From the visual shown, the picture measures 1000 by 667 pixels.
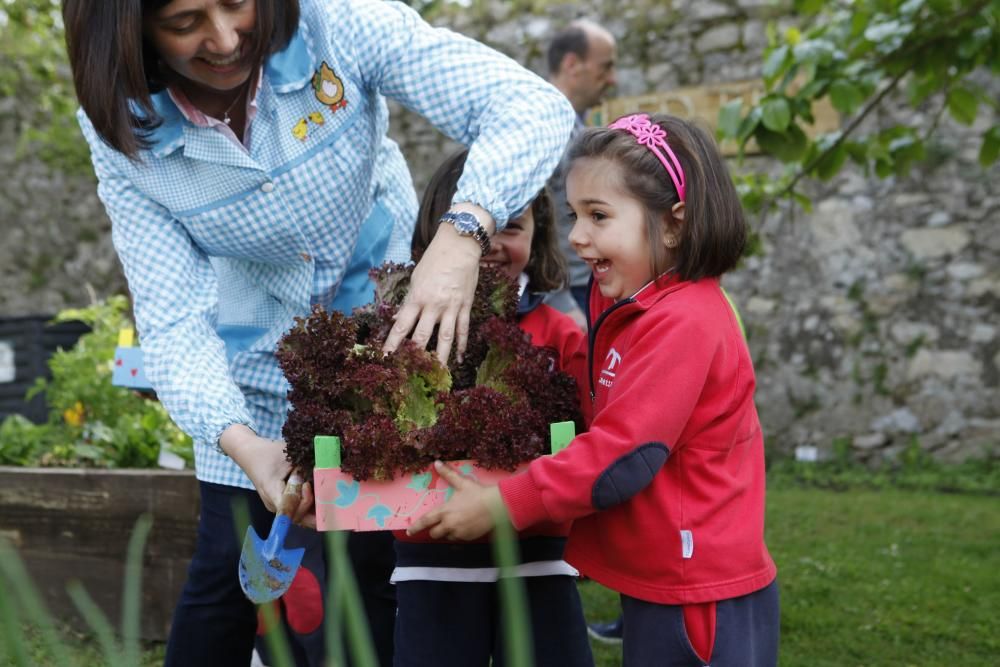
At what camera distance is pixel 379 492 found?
177 centimetres

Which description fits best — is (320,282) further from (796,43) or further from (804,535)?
(804,535)

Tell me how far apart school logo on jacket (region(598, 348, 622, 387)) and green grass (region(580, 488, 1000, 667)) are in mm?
1819

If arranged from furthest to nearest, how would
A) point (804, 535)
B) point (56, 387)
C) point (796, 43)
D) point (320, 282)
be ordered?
point (804, 535)
point (56, 387)
point (796, 43)
point (320, 282)

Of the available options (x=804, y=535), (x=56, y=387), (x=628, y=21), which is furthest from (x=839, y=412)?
(x=56, y=387)

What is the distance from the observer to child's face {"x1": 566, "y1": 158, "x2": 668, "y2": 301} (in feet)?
6.36

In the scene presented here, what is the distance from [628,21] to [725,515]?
19.9ft

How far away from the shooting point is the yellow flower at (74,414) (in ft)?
13.9

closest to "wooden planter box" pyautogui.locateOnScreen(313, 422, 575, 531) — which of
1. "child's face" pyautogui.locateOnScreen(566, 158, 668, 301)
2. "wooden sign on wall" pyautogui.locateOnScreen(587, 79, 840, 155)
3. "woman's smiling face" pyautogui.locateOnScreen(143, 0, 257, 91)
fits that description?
"child's face" pyautogui.locateOnScreen(566, 158, 668, 301)

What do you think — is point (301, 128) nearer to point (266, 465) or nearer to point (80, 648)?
point (266, 465)

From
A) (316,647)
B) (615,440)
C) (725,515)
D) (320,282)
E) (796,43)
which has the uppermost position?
(796,43)

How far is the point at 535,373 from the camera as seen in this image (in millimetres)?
1931

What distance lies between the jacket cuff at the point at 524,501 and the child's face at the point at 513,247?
72cm

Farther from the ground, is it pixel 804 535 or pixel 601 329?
pixel 601 329

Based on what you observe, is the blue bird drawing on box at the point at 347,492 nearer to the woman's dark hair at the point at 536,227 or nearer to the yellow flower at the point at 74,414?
the woman's dark hair at the point at 536,227
